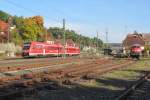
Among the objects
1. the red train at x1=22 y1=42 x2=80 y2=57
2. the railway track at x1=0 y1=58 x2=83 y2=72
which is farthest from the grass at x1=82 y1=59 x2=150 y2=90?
the red train at x1=22 y1=42 x2=80 y2=57

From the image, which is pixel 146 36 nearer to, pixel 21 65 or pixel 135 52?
pixel 135 52

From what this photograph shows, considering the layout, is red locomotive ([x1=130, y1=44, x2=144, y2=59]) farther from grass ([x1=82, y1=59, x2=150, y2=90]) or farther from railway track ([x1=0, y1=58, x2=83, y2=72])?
grass ([x1=82, y1=59, x2=150, y2=90])

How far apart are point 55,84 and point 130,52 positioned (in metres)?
55.1

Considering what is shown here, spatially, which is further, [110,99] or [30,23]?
[30,23]

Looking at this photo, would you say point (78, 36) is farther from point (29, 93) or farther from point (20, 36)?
point (29, 93)

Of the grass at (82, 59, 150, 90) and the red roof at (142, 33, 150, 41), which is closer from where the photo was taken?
the grass at (82, 59, 150, 90)

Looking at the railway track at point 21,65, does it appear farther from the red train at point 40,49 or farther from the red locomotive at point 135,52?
the red locomotive at point 135,52

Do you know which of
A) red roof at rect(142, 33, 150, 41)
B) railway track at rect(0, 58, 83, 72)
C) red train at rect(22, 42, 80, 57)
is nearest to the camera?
railway track at rect(0, 58, 83, 72)

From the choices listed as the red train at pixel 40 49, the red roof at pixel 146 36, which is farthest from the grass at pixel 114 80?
the red roof at pixel 146 36

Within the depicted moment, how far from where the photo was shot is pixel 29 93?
15445 millimetres

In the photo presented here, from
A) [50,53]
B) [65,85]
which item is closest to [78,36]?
[50,53]

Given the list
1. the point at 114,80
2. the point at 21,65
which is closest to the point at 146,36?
the point at 21,65

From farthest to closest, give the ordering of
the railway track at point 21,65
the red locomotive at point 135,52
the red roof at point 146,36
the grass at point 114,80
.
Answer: the red roof at point 146,36 → the red locomotive at point 135,52 → the railway track at point 21,65 → the grass at point 114,80

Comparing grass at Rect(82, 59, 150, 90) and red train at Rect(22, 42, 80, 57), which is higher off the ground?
A: red train at Rect(22, 42, 80, 57)
